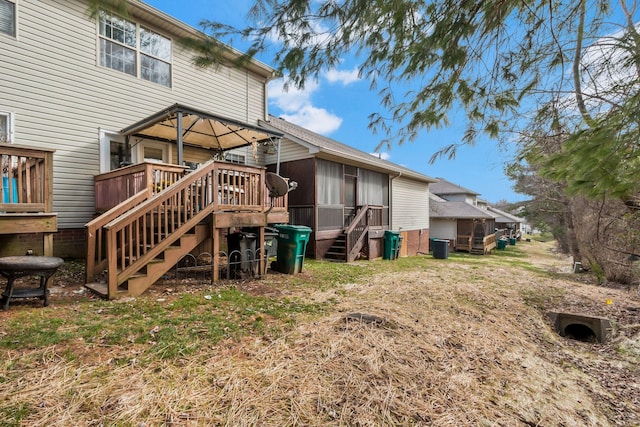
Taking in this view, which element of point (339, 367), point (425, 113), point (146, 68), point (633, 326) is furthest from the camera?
point (146, 68)

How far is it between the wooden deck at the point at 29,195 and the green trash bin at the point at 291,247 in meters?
4.18

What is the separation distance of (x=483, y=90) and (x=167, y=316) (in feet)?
17.6

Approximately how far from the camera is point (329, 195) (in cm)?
1087

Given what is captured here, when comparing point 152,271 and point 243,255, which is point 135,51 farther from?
point 152,271

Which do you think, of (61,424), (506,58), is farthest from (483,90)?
(61,424)

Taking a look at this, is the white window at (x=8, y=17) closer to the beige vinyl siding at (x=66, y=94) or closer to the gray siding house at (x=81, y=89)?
the gray siding house at (x=81, y=89)

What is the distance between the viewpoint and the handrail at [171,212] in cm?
443

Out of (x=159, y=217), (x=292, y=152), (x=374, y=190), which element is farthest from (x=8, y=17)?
(x=374, y=190)

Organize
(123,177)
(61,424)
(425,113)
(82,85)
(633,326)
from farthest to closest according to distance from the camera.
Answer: (82,85), (123,177), (633,326), (425,113), (61,424)

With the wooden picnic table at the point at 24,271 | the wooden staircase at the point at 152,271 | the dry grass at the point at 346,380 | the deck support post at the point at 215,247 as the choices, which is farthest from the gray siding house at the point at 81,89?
the dry grass at the point at 346,380

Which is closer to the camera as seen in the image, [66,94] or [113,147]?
[66,94]

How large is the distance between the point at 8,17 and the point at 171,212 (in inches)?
244

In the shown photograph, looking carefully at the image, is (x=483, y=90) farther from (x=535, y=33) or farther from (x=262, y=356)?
(x=262, y=356)

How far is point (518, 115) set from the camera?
4562mm
